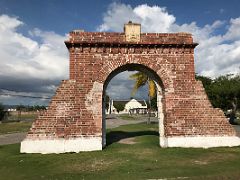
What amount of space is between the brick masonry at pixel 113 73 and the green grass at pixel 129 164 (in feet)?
3.46

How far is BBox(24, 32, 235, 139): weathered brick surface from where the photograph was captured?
11.5 m

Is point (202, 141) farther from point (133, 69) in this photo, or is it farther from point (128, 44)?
point (128, 44)

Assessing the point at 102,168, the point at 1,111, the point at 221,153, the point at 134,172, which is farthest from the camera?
the point at 1,111

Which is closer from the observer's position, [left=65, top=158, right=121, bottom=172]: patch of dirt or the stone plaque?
[left=65, top=158, right=121, bottom=172]: patch of dirt

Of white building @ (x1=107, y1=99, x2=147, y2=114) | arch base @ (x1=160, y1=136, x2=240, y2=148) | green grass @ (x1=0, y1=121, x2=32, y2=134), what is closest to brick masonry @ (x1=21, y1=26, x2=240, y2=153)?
arch base @ (x1=160, y1=136, x2=240, y2=148)

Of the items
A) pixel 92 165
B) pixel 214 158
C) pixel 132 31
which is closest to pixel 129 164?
pixel 92 165

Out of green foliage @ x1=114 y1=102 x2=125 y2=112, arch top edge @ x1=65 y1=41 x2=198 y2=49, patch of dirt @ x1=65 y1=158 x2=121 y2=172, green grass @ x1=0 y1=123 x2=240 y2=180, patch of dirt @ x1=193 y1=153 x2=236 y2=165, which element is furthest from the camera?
green foliage @ x1=114 y1=102 x2=125 y2=112

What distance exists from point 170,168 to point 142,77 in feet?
68.8

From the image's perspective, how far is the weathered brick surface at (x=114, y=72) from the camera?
11516mm

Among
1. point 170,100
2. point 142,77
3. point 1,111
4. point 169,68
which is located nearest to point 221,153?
point 170,100

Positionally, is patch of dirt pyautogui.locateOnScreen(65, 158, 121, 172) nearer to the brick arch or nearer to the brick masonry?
the brick masonry

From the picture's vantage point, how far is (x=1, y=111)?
138 ft

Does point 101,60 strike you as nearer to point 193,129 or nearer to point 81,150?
point 81,150

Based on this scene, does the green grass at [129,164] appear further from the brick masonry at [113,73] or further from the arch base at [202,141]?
the brick masonry at [113,73]
